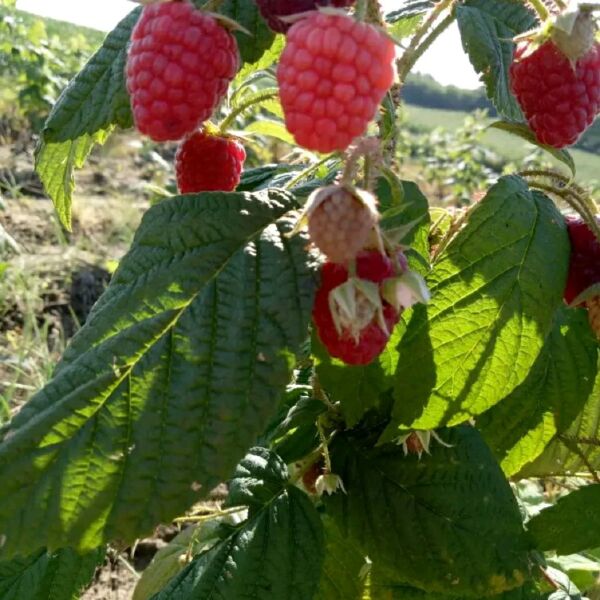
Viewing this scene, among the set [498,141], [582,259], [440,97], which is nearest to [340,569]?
[582,259]

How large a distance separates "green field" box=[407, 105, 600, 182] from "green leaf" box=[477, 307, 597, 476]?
12.4 metres

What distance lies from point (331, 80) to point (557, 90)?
40 cm

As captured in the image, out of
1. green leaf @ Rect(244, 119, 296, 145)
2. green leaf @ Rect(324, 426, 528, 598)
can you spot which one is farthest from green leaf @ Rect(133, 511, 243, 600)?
green leaf @ Rect(244, 119, 296, 145)

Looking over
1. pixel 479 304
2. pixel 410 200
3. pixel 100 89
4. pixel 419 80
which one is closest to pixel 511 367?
pixel 479 304

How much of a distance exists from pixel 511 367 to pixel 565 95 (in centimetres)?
Result: 32

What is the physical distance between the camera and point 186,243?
3.11ft

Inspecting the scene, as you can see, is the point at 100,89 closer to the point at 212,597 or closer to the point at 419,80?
the point at 212,597

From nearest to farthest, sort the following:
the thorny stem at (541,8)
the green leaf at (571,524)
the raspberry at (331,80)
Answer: the raspberry at (331,80), the thorny stem at (541,8), the green leaf at (571,524)

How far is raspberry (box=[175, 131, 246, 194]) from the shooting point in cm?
117

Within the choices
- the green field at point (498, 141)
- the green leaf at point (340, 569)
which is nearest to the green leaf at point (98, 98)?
the green leaf at point (340, 569)

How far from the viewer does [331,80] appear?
0.74m

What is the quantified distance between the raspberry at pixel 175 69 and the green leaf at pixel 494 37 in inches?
21.5

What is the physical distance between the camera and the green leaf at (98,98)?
1166mm

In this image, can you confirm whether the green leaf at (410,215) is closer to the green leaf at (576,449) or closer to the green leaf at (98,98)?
the green leaf at (98,98)
